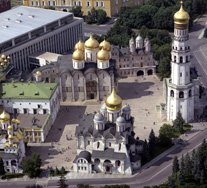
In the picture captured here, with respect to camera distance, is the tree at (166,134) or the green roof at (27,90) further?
the green roof at (27,90)

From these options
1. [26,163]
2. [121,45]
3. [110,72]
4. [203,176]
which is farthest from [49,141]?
[121,45]

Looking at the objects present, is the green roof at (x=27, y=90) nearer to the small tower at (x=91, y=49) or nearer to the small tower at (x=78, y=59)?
the small tower at (x=78, y=59)

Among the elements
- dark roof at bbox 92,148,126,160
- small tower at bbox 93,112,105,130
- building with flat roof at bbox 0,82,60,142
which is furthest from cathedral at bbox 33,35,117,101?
dark roof at bbox 92,148,126,160

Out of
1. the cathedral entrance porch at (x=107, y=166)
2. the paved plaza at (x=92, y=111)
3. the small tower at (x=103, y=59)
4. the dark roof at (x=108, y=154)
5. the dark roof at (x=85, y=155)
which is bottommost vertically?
the paved plaza at (x=92, y=111)

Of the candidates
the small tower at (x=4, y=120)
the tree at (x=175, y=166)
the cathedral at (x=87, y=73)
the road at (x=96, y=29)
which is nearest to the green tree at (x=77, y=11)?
the road at (x=96, y=29)

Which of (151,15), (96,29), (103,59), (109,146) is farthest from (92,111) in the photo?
(151,15)

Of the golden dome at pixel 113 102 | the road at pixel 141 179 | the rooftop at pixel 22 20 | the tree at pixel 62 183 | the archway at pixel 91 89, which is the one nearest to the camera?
the tree at pixel 62 183

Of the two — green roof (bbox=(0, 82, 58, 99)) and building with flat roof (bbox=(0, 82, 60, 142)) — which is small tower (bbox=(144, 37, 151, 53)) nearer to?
building with flat roof (bbox=(0, 82, 60, 142))
